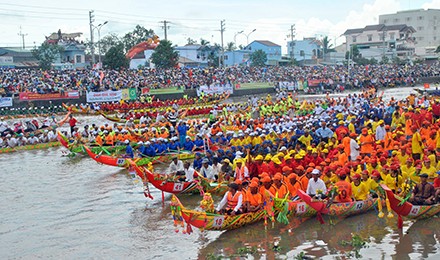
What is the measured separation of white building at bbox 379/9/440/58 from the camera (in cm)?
10894

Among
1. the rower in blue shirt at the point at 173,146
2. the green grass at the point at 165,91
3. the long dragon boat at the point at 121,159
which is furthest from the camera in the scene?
the green grass at the point at 165,91

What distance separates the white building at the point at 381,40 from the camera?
91988 millimetres

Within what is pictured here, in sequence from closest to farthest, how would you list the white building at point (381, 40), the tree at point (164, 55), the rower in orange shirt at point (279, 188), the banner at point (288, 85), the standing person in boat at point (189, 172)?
the rower in orange shirt at point (279, 188) → the standing person in boat at point (189, 172) → the banner at point (288, 85) → the tree at point (164, 55) → the white building at point (381, 40)

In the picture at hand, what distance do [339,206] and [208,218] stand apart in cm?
297

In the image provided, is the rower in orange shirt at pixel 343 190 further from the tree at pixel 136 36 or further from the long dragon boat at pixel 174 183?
the tree at pixel 136 36

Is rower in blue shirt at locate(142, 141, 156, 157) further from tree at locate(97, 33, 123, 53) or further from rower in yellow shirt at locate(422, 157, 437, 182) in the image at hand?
tree at locate(97, 33, 123, 53)

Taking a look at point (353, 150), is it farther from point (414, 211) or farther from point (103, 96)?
point (103, 96)

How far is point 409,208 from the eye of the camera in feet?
36.6

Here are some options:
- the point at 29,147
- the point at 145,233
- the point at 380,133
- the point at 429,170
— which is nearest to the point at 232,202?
the point at 145,233

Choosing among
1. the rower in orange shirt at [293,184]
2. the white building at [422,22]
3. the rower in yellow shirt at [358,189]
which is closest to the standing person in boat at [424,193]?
the rower in yellow shirt at [358,189]

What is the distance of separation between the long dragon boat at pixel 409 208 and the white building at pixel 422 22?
103 metres

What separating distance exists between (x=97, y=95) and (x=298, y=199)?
29159 mm

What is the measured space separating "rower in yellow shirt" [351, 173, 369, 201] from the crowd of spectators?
30.1m

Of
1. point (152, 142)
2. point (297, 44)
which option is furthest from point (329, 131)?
point (297, 44)
